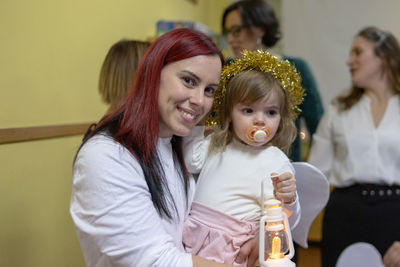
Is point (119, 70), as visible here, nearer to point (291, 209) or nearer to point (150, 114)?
point (150, 114)

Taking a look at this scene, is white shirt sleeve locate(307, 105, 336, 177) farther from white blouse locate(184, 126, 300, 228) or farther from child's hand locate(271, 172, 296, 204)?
child's hand locate(271, 172, 296, 204)

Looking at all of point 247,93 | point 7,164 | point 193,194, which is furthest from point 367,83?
point 7,164

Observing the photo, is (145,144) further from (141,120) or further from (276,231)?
(276,231)

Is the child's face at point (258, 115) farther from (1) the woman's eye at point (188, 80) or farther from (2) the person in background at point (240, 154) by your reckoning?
(1) the woman's eye at point (188, 80)

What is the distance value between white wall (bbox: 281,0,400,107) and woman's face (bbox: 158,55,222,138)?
10.3 ft

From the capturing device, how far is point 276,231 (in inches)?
39.5

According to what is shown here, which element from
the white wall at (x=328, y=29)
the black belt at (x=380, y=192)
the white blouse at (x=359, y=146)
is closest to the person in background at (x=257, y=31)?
the white blouse at (x=359, y=146)

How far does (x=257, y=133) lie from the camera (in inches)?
48.3

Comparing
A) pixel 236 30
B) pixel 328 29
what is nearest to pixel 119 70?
pixel 236 30

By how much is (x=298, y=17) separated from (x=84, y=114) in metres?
2.79

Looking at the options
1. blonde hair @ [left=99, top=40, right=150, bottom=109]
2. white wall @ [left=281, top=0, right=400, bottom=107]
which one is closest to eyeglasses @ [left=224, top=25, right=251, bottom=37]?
blonde hair @ [left=99, top=40, right=150, bottom=109]

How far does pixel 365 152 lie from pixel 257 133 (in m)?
1.08

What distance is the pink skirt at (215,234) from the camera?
1.19 metres

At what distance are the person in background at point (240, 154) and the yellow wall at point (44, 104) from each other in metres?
0.69
